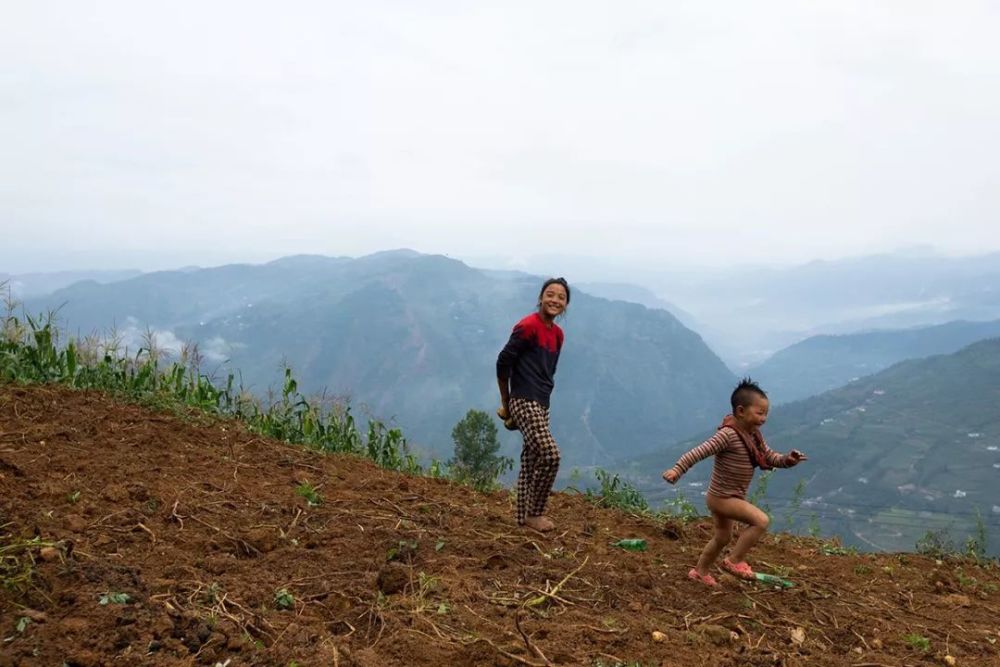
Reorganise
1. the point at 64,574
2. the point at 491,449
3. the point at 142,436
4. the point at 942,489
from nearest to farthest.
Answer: the point at 64,574 → the point at 142,436 → the point at 491,449 → the point at 942,489

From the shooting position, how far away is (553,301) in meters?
4.99

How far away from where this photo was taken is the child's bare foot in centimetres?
510

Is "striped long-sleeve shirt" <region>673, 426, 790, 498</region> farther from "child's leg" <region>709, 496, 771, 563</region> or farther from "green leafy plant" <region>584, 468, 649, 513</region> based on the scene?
"green leafy plant" <region>584, 468, 649, 513</region>

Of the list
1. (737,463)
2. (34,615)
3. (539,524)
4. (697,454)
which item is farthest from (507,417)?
(34,615)

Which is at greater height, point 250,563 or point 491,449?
Answer: point 250,563

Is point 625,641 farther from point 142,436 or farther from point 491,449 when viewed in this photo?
point 491,449

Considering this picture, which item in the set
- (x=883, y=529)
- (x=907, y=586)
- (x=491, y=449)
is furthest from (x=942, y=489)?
(x=907, y=586)

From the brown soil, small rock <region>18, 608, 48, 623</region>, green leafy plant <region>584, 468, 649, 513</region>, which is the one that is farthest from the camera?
green leafy plant <region>584, 468, 649, 513</region>

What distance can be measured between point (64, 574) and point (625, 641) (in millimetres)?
2423

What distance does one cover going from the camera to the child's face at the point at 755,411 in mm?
4090

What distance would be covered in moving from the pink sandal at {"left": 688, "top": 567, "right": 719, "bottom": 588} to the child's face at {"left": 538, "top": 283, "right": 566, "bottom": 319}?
1892 mm

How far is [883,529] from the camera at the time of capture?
240 ft

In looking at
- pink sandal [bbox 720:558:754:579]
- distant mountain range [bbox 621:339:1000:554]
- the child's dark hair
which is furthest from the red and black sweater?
distant mountain range [bbox 621:339:1000:554]

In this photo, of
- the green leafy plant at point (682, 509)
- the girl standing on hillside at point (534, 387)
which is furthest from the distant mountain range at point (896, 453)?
the girl standing on hillside at point (534, 387)
